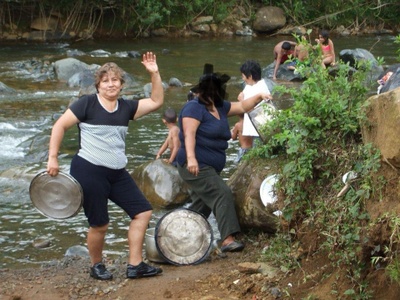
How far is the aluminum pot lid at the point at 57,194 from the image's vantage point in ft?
17.9

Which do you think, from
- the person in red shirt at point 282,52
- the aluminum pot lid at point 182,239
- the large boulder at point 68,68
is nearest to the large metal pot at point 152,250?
the aluminum pot lid at point 182,239

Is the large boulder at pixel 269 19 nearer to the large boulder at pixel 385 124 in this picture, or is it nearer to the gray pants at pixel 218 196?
the gray pants at pixel 218 196

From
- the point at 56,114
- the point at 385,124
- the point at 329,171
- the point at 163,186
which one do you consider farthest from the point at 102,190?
the point at 56,114

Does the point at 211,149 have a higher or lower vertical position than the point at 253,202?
higher

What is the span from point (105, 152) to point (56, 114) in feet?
27.5

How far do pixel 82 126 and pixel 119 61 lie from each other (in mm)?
14733

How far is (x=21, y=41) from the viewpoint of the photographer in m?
23.9

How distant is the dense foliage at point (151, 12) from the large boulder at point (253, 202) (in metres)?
16.7

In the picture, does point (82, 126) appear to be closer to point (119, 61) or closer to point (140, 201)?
point (140, 201)

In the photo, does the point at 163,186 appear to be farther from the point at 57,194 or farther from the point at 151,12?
the point at 151,12

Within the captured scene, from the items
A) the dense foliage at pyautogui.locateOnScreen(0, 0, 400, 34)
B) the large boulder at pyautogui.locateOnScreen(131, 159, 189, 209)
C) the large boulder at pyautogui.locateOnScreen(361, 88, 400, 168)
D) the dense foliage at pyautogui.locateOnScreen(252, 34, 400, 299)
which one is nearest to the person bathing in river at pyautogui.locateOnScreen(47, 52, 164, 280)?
the dense foliage at pyautogui.locateOnScreen(252, 34, 400, 299)

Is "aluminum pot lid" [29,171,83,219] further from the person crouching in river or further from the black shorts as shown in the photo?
the person crouching in river

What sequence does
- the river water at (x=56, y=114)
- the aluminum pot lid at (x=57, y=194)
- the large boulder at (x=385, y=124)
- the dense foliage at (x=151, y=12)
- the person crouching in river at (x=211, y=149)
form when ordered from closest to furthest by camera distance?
the large boulder at (x=385, y=124)
the aluminum pot lid at (x=57, y=194)
the person crouching in river at (x=211, y=149)
the river water at (x=56, y=114)
the dense foliage at (x=151, y=12)

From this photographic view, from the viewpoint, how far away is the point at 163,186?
27.9 feet
